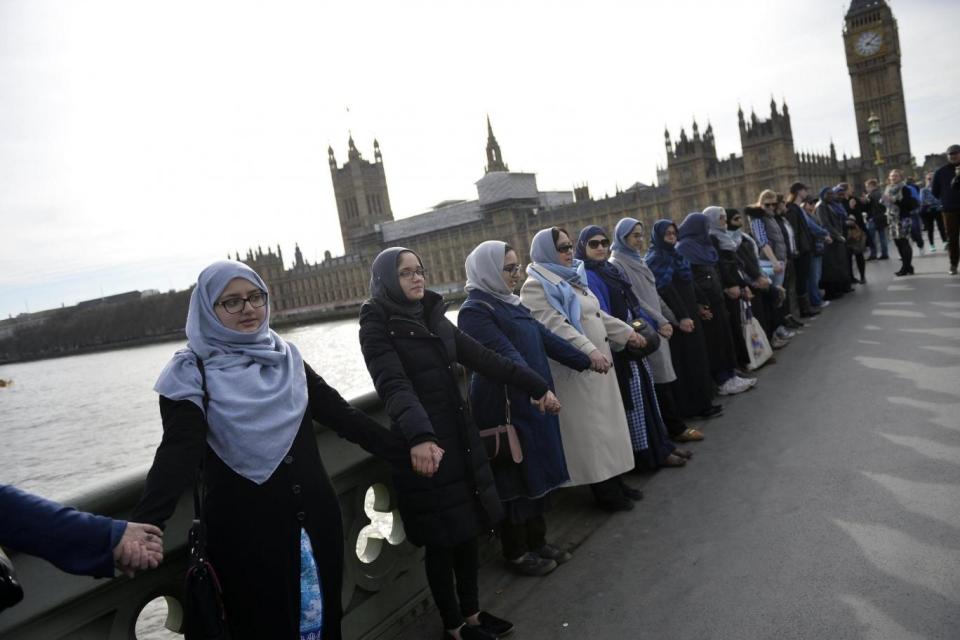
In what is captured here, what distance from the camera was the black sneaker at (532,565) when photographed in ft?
10.0

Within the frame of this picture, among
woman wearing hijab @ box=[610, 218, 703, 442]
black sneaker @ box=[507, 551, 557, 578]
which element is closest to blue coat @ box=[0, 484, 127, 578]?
black sneaker @ box=[507, 551, 557, 578]

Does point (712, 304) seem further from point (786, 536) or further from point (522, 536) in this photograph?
point (522, 536)

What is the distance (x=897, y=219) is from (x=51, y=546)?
36.2 feet

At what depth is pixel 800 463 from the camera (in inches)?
146

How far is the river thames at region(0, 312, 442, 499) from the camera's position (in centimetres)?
2281

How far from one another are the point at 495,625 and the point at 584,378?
4.44 feet

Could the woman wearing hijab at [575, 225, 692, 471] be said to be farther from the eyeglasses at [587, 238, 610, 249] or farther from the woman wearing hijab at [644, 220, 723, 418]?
the woman wearing hijab at [644, 220, 723, 418]

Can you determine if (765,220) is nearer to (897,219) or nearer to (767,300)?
(767,300)

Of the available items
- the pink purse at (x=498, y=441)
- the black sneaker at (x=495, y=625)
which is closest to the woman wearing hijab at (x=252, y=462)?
the black sneaker at (x=495, y=625)

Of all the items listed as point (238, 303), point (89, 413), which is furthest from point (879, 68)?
point (238, 303)

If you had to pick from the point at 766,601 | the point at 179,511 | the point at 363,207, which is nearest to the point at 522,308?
the point at 766,601

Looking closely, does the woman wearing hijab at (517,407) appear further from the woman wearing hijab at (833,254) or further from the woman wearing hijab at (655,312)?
the woman wearing hijab at (833,254)

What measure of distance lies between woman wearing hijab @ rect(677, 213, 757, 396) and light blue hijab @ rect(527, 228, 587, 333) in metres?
2.22

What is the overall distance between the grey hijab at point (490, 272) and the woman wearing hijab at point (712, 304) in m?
2.87
